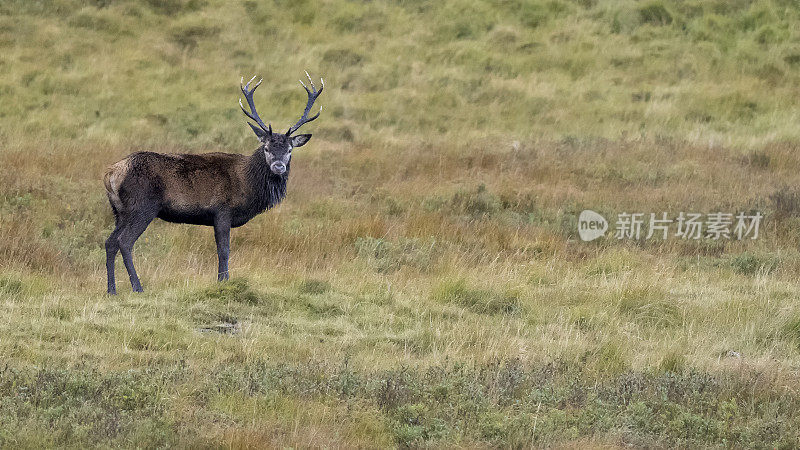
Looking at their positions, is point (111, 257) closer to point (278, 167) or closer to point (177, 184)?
point (177, 184)

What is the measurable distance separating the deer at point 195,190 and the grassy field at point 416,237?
0.59 meters

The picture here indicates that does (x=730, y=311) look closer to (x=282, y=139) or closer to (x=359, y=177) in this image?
(x=282, y=139)

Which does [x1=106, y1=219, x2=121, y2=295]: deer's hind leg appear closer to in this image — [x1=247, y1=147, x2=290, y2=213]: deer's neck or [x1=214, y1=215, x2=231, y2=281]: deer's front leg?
[x1=214, y1=215, x2=231, y2=281]: deer's front leg

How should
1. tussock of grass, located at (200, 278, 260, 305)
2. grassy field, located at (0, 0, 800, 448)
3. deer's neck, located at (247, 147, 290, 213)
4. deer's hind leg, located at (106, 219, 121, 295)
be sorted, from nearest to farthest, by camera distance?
grassy field, located at (0, 0, 800, 448) → tussock of grass, located at (200, 278, 260, 305) → deer's hind leg, located at (106, 219, 121, 295) → deer's neck, located at (247, 147, 290, 213)

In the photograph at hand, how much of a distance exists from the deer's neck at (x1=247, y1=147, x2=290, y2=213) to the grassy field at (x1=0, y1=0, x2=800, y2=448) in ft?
2.64

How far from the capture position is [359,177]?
1922 centimetres

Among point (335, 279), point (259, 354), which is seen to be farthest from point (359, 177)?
point (259, 354)

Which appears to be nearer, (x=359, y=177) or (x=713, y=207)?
(x=713, y=207)

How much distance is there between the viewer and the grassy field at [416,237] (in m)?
6.93

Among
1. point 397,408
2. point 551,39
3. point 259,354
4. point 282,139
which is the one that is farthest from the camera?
point 551,39

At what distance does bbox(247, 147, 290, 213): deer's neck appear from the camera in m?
11.2

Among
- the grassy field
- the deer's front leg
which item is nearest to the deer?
the deer's front leg

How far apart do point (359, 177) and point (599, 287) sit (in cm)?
855

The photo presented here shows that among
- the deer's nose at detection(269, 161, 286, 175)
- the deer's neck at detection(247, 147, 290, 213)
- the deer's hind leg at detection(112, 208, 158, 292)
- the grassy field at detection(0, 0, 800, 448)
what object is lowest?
the grassy field at detection(0, 0, 800, 448)
